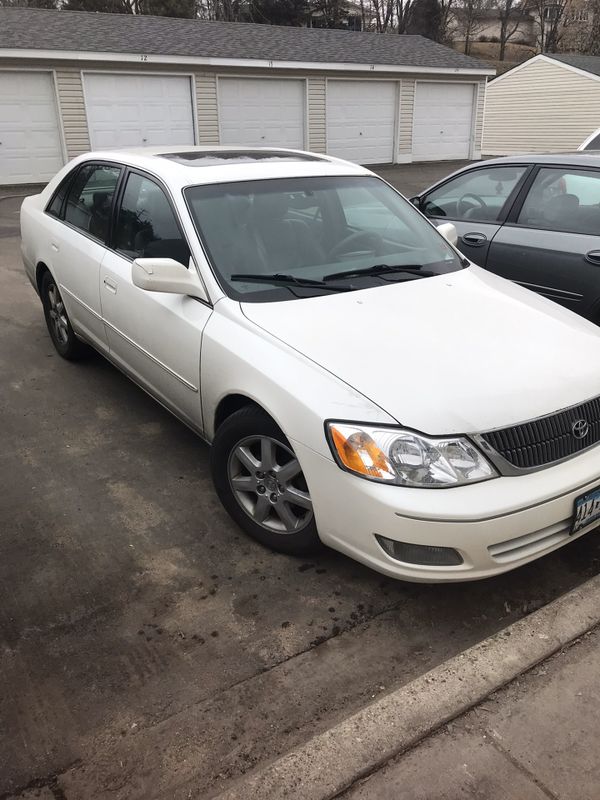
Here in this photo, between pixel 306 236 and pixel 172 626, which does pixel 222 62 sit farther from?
pixel 172 626

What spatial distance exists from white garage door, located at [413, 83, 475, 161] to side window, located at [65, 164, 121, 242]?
19.5 metres

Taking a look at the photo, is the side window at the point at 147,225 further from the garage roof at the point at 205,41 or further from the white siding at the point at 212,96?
the white siding at the point at 212,96

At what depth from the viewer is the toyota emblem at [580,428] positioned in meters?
2.65

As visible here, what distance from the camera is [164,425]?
14.4 feet

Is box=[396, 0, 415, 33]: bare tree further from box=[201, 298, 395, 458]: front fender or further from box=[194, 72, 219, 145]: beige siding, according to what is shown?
box=[201, 298, 395, 458]: front fender

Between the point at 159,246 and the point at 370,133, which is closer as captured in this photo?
the point at 159,246

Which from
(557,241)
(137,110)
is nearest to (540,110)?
(137,110)

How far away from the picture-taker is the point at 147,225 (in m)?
3.84

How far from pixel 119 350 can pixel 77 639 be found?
6.68 ft

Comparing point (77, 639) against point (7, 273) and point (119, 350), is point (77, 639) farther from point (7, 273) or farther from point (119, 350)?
point (7, 273)

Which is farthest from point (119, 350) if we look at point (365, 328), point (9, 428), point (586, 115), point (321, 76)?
point (586, 115)

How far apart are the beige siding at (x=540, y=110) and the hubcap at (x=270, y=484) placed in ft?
87.3

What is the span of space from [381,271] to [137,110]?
637 inches

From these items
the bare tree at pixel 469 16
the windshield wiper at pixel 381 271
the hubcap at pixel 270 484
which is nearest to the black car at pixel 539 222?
the windshield wiper at pixel 381 271
